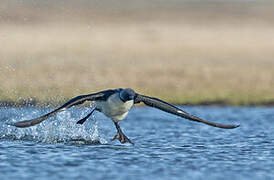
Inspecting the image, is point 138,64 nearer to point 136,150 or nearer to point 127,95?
point 136,150

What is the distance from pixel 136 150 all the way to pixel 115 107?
3.86 feet

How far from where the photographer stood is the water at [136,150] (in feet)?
40.3

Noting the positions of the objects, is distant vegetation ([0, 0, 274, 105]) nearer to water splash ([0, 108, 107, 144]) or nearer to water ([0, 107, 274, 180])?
water ([0, 107, 274, 180])

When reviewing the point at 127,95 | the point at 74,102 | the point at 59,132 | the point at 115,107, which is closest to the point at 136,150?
the point at 115,107

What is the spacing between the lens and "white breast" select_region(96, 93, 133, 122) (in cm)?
1388

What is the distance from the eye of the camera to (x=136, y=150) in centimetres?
Answer: 1445

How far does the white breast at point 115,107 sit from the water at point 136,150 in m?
0.83

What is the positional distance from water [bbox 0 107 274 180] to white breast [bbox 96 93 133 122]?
2.71 ft

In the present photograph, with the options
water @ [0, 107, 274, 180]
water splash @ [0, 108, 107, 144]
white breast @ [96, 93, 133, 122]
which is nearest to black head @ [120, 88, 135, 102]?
white breast @ [96, 93, 133, 122]

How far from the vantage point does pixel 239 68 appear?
29.9m

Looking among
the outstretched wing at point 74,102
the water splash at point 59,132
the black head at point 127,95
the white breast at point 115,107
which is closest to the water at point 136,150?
the water splash at point 59,132

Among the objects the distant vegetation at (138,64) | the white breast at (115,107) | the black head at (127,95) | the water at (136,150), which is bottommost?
the water at (136,150)

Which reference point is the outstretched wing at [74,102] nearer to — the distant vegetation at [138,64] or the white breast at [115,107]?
the white breast at [115,107]

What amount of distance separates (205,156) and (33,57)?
19.1 m
